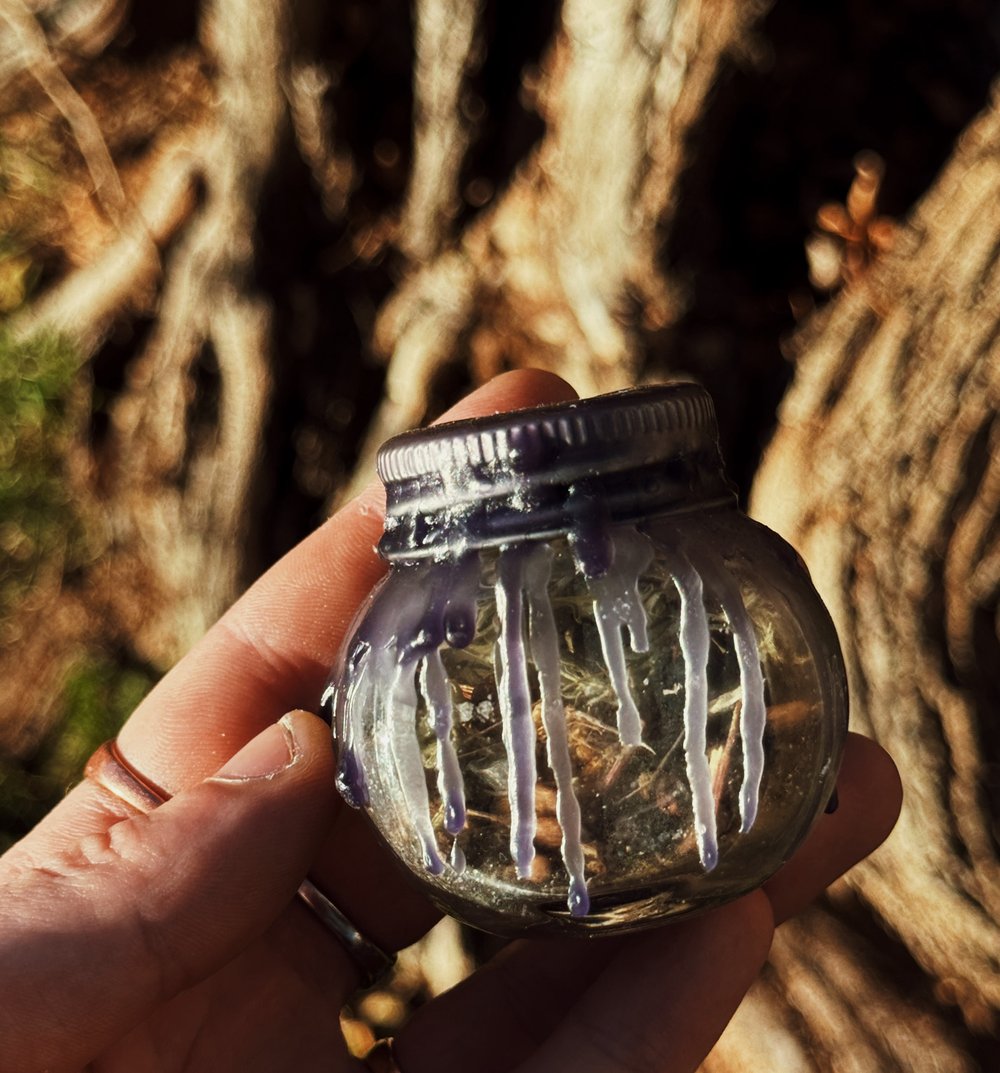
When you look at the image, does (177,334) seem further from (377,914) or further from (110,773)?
(377,914)

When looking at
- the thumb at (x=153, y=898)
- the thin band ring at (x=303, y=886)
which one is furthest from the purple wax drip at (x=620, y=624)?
the thin band ring at (x=303, y=886)

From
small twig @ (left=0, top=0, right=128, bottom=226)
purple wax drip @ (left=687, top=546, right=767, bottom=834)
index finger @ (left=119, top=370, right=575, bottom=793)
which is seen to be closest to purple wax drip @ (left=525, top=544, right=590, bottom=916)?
purple wax drip @ (left=687, top=546, right=767, bottom=834)

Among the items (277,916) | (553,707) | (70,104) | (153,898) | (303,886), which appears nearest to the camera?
(553,707)

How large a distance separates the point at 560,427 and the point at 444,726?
0.71 feet

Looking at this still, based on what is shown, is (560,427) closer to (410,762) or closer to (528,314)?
(410,762)

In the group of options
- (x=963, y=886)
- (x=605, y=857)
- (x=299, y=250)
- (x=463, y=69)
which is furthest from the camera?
(x=299, y=250)

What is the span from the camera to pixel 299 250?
1.65 metres

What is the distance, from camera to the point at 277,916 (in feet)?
3.38

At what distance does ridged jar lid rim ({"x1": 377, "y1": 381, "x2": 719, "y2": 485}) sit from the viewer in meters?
0.78

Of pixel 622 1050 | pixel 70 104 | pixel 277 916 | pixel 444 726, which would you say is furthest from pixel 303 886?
pixel 70 104

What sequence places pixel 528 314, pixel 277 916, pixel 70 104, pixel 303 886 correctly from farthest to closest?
pixel 70 104 < pixel 528 314 < pixel 303 886 < pixel 277 916

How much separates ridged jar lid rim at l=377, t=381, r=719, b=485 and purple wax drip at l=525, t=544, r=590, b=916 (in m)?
0.08

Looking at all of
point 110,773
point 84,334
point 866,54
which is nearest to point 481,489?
point 110,773

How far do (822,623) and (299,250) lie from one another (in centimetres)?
106
